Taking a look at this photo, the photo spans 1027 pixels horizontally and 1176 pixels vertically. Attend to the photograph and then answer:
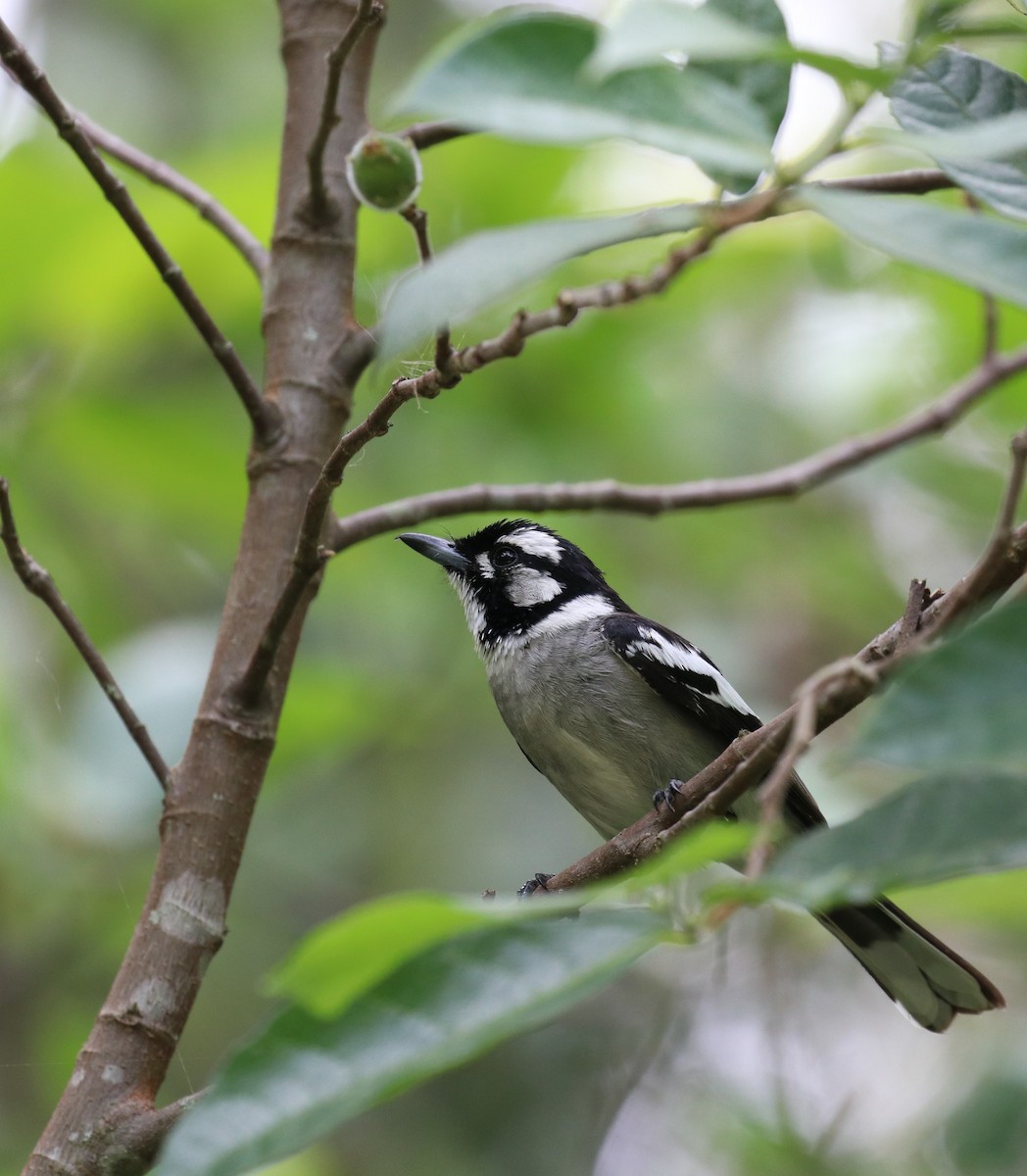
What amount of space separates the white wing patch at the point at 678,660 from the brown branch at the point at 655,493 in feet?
2.79

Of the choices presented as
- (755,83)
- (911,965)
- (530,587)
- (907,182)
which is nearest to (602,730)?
(530,587)

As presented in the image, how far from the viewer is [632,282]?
5.09 ft

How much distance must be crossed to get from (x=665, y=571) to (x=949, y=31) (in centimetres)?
489

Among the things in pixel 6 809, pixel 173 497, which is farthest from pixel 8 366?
pixel 6 809

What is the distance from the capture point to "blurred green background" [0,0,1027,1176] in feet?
12.3

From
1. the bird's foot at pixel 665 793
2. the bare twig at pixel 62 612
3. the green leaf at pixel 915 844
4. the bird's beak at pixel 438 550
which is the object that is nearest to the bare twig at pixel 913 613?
the green leaf at pixel 915 844

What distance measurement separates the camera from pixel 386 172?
6.08 feet

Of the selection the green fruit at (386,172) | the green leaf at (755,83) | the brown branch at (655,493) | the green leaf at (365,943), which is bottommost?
the green leaf at (365,943)

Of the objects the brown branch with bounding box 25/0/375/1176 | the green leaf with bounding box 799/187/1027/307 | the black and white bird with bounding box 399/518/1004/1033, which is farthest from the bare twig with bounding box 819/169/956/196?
the black and white bird with bounding box 399/518/1004/1033

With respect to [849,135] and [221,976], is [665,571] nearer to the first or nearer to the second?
[221,976]

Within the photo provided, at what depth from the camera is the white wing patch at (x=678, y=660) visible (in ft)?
12.1

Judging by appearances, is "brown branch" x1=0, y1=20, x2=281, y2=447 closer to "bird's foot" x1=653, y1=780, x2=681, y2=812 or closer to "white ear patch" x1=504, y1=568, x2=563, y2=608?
"bird's foot" x1=653, y1=780, x2=681, y2=812

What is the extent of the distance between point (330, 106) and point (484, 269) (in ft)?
3.95

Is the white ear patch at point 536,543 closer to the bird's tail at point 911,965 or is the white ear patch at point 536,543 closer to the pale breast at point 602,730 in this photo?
the pale breast at point 602,730
